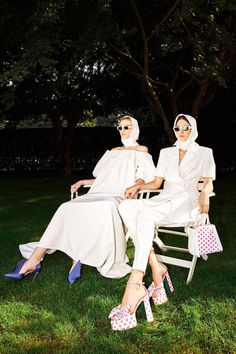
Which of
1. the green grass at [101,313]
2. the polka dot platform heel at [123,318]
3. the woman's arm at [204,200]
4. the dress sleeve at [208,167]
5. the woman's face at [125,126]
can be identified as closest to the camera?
the green grass at [101,313]

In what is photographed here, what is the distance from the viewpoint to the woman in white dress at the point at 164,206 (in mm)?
4094

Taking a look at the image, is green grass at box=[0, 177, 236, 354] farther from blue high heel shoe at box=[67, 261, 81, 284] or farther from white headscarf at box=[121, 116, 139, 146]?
white headscarf at box=[121, 116, 139, 146]

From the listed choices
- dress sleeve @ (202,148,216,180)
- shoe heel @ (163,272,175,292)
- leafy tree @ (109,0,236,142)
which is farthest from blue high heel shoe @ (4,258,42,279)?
leafy tree @ (109,0,236,142)

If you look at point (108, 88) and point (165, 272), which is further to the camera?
point (108, 88)

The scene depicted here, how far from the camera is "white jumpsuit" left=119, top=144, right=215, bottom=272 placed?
4500 millimetres

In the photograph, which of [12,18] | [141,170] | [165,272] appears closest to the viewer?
[165,272]

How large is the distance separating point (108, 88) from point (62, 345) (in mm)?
13120

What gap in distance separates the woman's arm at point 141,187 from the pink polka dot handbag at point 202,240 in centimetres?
65

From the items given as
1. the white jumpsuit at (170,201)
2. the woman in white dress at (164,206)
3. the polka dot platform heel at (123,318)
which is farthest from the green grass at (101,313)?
the white jumpsuit at (170,201)

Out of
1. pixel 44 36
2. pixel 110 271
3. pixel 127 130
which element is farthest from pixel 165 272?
pixel 44 36

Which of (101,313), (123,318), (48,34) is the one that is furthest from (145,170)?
(48,34)

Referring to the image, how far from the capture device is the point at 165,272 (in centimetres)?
468

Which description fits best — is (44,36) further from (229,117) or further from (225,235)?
(229,117)

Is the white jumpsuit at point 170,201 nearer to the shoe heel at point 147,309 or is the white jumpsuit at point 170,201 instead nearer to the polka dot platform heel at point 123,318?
the shoe heel at point 147,309
